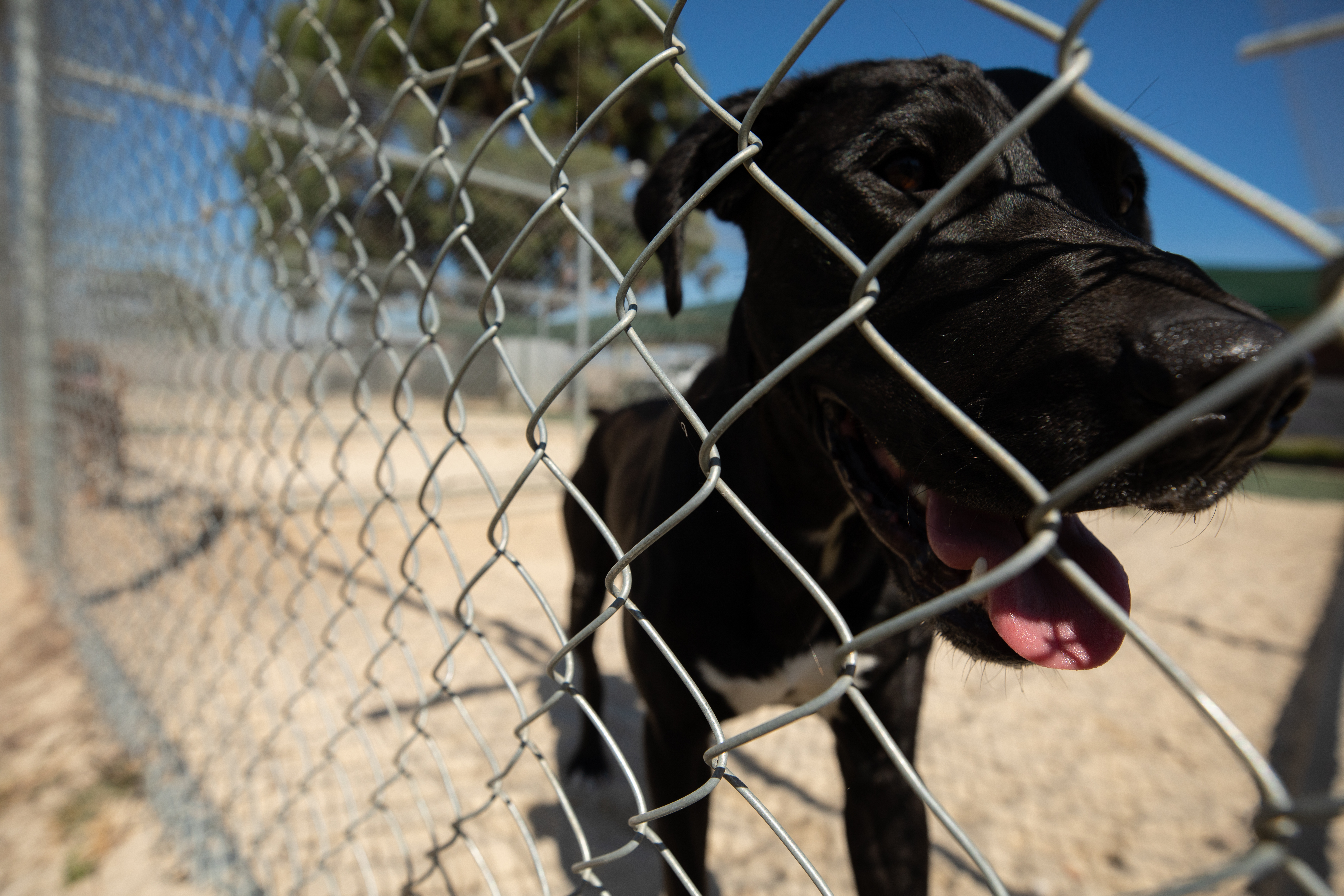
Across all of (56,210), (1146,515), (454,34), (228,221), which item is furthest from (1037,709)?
(454,34)

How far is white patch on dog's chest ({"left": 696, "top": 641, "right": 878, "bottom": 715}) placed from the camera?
5.18ft

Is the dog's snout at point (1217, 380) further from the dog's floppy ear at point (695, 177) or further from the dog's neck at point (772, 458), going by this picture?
the dog's floppy ear at point (695, 177)

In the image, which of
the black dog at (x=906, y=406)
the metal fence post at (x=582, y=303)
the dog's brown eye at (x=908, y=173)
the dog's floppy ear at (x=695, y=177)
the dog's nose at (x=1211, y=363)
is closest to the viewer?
the dog's nose at (x=1211, y=363)

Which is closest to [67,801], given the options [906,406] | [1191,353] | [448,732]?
[448,732]

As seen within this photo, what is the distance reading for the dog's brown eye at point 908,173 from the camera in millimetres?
1055

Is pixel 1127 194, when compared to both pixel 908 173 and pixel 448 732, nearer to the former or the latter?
pixel 908 173

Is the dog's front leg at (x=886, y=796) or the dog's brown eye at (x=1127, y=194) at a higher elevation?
the dog's brown eye at (x=1127, y=194)

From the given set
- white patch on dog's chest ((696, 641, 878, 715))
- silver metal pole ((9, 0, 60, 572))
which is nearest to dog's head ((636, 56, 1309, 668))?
white patch on dog's chest ((696, 641, 878, 715))

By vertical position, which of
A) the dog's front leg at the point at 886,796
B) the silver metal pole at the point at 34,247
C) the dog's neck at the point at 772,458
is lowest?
the dog's front leg at the point at 886,796

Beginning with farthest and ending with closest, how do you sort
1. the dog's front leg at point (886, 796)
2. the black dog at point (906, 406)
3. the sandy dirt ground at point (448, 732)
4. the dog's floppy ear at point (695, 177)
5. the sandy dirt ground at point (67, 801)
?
1. the sandy dirt ground at point (67, 801)
2. the sandy dirt ground at point (448, 732)
3. the dog's front leg at point (886, 796)
4. the dog's floppy ear at point (695, 177)
5. the black dog at point (906, 406)

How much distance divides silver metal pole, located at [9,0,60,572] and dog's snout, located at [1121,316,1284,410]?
5125mm

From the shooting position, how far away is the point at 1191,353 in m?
0.55

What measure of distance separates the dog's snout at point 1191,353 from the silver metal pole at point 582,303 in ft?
21.2

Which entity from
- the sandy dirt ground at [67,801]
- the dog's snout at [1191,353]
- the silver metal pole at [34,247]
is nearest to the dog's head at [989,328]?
the dog's snout at [1191,353]
